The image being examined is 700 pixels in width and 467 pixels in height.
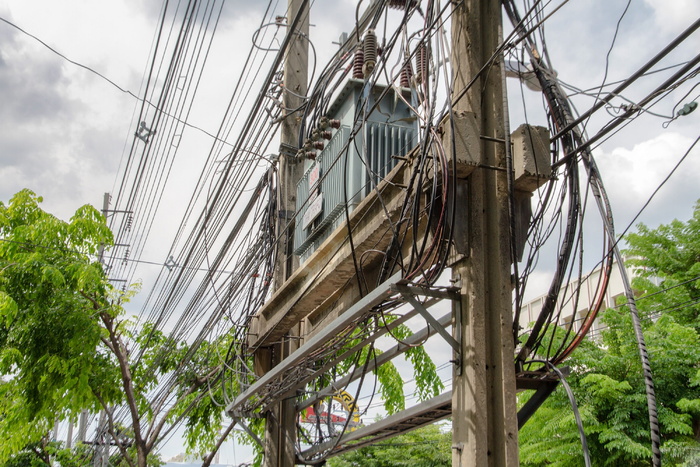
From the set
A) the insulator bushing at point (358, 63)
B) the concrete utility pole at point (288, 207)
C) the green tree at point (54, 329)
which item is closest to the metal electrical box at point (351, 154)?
the insulator bushing at point (358, 63)

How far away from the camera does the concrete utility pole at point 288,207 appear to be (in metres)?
7.68

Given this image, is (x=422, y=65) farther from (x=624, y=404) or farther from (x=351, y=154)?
(x=624, y=404)

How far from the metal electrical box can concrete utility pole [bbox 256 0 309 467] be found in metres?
0.46

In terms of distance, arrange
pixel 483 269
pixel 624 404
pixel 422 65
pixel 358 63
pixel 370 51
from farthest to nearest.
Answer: pixel 624 404 → pixel 358 63 → pixel 370 51 → pixel 422 65 → pixel 483 269

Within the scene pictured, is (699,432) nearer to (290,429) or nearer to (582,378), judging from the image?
(582,378)

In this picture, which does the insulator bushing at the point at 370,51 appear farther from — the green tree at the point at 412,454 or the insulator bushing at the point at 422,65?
the green tree at the point at 412,454

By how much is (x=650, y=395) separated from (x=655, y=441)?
20 cm

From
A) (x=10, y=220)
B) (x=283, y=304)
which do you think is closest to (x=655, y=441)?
(x=283, y=304)

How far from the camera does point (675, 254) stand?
42.1 feet

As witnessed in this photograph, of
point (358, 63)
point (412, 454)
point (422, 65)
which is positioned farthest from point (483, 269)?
point (412, 454)

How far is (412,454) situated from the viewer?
14.9m

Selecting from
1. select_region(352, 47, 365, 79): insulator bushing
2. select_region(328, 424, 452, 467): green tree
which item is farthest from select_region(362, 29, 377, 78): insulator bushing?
select_region(328, 424, 452, 467): green tree

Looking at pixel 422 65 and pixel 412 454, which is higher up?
pixel 422 65

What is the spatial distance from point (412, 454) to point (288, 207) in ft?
28.2
